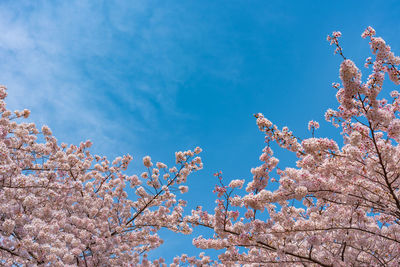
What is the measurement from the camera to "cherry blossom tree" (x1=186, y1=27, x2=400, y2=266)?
6.50m

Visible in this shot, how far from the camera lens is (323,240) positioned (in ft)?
27.8

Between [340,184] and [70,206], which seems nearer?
[340,184]

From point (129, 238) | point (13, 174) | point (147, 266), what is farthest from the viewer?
point (147, 266)

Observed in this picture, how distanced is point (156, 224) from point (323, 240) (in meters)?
7.60

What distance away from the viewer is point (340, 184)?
7734 millimetres

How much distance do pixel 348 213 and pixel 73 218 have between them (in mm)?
Result: 9269

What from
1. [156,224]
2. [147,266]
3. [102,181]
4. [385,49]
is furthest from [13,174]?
[385,49]

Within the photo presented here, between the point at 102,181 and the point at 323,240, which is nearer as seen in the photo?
the point at 323,240

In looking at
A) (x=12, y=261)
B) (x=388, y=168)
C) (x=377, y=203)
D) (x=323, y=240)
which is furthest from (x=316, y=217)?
(x=12, y=261)

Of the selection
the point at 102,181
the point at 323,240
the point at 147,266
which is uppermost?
the point at 102,181

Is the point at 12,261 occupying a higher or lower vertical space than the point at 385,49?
lower

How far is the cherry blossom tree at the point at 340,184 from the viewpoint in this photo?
6.50 meters

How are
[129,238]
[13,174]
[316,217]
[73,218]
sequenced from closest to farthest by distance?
1. [316,217]
2. [13,174]
3. [73,218]
4. [129,238]

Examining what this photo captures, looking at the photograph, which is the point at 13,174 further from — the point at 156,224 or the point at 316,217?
the point at 316,217
